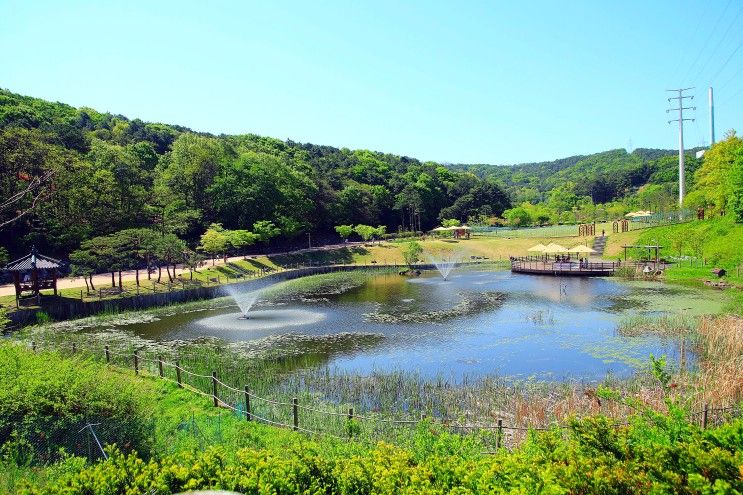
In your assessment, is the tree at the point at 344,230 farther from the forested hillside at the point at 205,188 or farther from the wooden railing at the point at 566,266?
the wooden railing at the point at 566,266

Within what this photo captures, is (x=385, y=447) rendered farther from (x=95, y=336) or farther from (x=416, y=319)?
(x=95, y=336)

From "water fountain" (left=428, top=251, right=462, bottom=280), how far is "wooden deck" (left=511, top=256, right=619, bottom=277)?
6752 mm

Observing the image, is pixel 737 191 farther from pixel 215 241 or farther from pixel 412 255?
pixel 215 241

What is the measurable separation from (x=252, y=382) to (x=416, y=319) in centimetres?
1178

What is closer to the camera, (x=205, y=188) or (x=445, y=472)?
(x=445, y=472)

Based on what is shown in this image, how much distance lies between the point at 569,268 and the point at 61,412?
38603mm

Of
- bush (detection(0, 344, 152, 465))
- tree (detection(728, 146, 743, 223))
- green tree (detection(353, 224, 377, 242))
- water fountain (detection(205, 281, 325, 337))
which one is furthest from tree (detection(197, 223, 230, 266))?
tree (detection(728, 146, 743, 223))

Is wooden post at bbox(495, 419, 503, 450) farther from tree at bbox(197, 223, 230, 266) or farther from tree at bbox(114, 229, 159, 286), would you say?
tree at bbox(197, 223, 230, 266)

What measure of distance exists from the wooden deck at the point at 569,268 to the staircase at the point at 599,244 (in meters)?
8.91

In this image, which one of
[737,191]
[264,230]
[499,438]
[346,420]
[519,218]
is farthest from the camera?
[519,218]

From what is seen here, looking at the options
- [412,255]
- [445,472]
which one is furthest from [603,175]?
[445,472]

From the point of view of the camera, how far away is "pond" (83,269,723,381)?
17.5m

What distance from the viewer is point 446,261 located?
56125mm

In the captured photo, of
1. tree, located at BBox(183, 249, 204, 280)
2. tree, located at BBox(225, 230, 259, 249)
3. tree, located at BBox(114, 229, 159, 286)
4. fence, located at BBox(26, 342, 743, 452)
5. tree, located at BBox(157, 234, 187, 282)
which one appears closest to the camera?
fence, located at BBox(26, 342, 743, 452)
